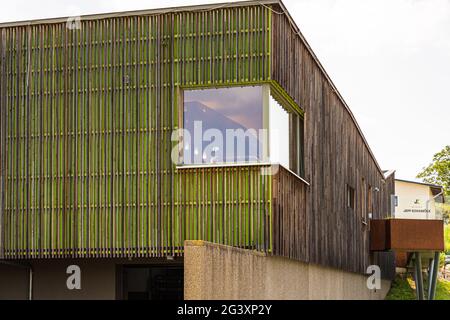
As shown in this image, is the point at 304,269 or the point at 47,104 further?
the point at 304,269

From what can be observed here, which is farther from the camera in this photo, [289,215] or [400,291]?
[400,291]

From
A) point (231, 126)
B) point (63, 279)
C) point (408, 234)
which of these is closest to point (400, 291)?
point (408, 234)

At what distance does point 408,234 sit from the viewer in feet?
98.3

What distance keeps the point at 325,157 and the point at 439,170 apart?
5980 cm

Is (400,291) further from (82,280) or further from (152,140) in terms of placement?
(152,140)

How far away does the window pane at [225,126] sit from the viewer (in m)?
15.1

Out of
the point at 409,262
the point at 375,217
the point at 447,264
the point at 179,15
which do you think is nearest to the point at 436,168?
the point at 447,264

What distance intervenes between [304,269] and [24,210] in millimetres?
5614

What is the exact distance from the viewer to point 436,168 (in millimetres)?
78438

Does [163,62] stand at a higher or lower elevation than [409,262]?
higher

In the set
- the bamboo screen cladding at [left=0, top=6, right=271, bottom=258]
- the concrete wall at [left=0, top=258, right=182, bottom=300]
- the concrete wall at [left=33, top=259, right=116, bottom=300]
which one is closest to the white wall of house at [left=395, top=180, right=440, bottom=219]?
the concrete wall at [left=0, top=258, right=182, bottom=300]

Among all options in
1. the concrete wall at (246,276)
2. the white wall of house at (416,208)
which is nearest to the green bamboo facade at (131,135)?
the concrete wall at (246,276)
